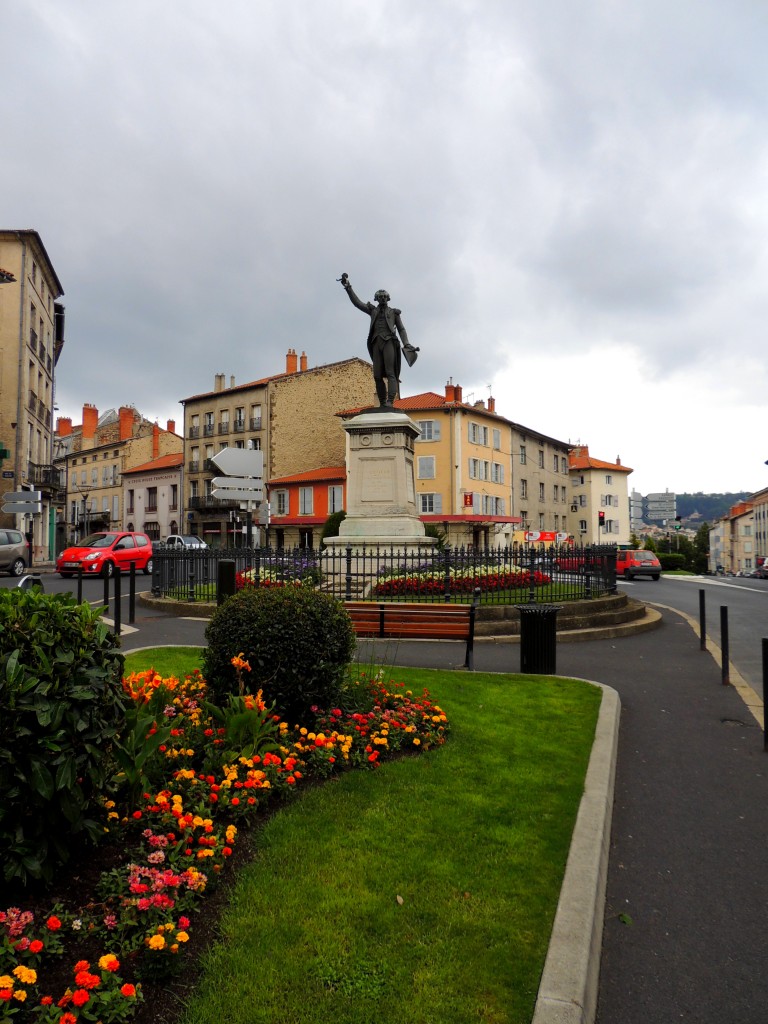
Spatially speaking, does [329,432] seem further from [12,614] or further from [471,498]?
[12,614]

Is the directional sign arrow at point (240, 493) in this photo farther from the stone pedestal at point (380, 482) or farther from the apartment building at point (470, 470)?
the apartment building at point (470, 470)

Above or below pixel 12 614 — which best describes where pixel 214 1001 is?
below

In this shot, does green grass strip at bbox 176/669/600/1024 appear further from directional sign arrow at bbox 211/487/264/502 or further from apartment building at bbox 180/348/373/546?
apartment building at bbox 180/348/373/546

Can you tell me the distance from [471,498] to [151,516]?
32.0 m

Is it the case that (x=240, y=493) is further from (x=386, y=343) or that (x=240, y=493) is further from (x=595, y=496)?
(x=595, y=496)

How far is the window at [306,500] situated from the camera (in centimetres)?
4809

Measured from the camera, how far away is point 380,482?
50.5ft

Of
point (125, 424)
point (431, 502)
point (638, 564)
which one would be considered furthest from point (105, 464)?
point (638, 564)

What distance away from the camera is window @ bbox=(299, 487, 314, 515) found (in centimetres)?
4809

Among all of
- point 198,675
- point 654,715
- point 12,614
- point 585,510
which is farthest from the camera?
point 585,510

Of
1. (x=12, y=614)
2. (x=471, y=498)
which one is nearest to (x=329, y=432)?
(x=471, y=498)

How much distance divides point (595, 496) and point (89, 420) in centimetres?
5527

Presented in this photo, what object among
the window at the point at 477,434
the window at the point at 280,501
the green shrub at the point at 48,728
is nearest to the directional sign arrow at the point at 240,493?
the green shrub at the point at 48,728

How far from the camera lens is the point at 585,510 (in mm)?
71750
